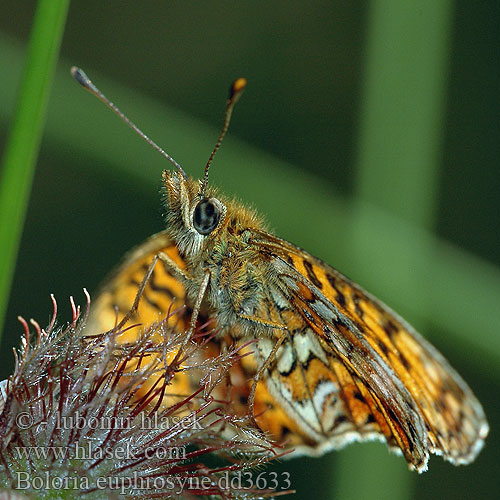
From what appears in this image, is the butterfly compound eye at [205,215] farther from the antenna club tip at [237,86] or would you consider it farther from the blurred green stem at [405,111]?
the blurred green stem at [405,111]

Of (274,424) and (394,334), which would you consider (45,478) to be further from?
(394,334)

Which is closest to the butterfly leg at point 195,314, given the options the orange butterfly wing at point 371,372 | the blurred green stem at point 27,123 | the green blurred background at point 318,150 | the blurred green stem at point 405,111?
the orange butterfly wing at point 371,372

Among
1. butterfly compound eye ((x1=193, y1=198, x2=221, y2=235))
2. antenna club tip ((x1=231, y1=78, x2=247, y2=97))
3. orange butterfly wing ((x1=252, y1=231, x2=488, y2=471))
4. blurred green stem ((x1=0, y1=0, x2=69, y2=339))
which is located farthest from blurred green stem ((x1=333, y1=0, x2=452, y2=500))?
blurred green stem ((x1=0, y1=0, x2=69, y2=339))

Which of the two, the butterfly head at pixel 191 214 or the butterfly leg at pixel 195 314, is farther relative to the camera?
the butterfly head at pixel 191 214

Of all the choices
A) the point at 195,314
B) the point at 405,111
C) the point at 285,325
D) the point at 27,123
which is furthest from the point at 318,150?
the point at 27,123

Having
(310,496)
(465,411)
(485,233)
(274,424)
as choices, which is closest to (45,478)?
(274,424)

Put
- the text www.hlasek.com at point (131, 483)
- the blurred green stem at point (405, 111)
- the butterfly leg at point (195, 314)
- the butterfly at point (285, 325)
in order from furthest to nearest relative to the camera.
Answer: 1. the blurred green stem at point (405, 111)
2. the butterfly at point (285, 325)
3. the butterfly leg at point (195, 314)
4. the text www.hlasek.com at point (131, 483)
